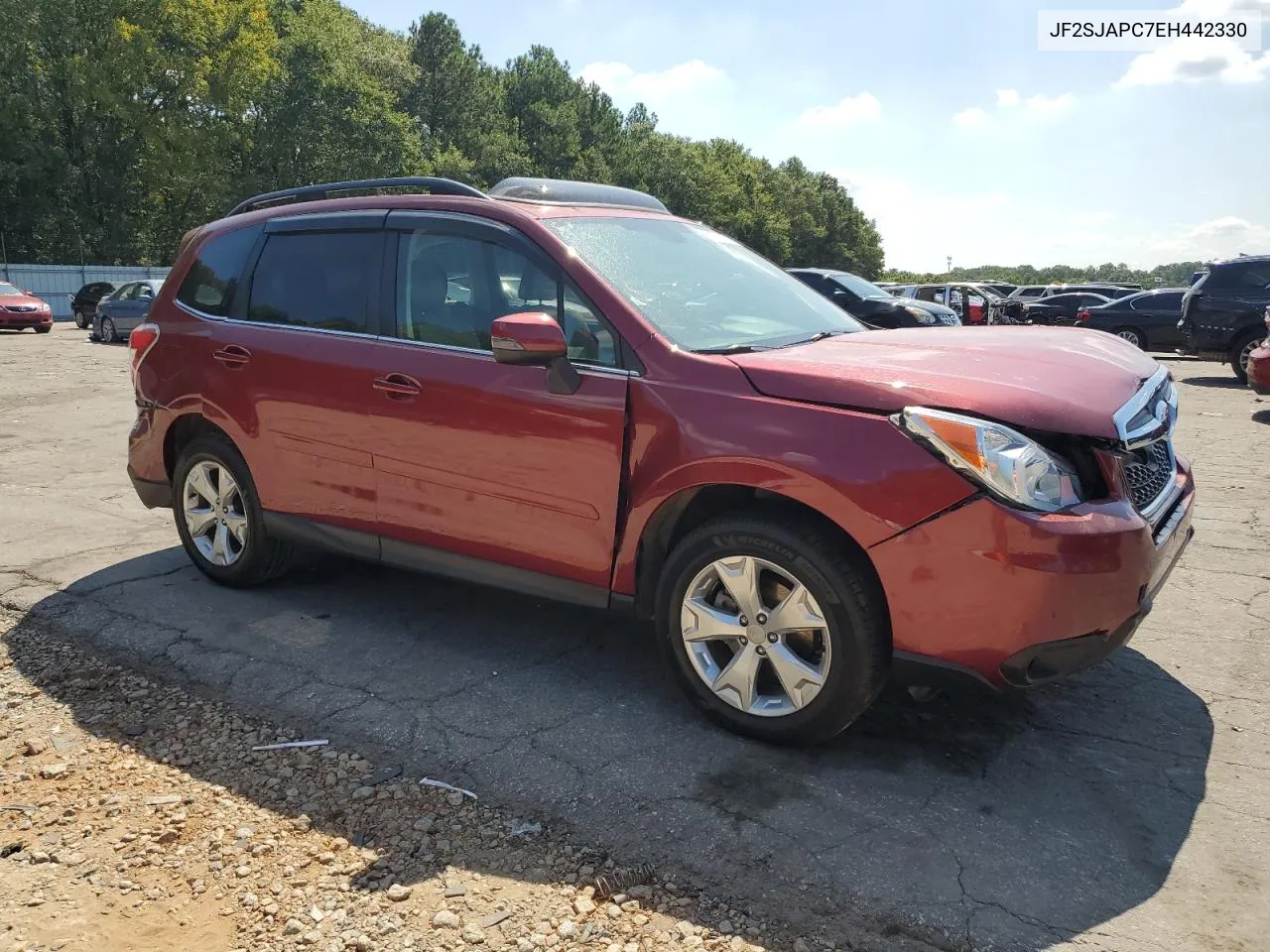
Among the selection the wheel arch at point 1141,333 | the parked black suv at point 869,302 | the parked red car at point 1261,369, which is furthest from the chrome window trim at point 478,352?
the wheel arch at point 1141,333

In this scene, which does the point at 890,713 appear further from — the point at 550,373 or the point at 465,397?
the point at 465,397

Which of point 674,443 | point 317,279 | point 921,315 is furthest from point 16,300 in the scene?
point 674,443

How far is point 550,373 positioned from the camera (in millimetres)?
3473

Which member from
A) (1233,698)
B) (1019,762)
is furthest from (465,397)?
(1233,698)

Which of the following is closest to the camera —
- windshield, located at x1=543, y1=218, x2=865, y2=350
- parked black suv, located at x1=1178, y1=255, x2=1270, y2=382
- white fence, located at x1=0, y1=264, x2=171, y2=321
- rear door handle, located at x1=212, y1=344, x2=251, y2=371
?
windshield, located at x1=543, y1=218, x2=865, y2=350

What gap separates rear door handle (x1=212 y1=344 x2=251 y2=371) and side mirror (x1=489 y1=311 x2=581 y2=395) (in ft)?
5.36

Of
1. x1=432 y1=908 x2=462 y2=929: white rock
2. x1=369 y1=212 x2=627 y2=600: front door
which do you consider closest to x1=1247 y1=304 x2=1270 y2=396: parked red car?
x1=369 y1=212 x2=627 y2=600: front door

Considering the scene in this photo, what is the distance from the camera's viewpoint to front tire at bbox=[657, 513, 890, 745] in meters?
2.99

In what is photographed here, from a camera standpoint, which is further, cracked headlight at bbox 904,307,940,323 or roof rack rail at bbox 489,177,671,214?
cracked headlight at bbox 904,307,940,323

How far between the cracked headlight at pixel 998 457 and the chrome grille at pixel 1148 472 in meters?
0.33

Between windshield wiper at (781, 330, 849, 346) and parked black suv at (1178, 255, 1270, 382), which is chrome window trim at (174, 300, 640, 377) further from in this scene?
parked black suv at (1178, 255, 1270, 382)

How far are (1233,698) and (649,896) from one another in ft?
7.97

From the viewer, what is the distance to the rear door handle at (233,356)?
454cm

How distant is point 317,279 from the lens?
14.5 ft
